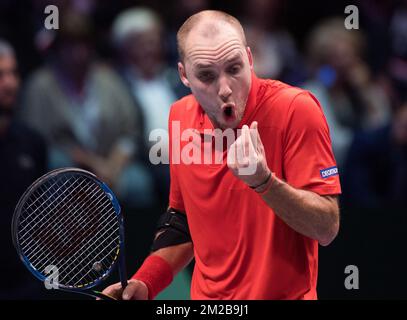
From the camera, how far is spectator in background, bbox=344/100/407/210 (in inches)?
242

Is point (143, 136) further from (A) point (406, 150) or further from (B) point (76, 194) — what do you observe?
(B) point (76, 194)

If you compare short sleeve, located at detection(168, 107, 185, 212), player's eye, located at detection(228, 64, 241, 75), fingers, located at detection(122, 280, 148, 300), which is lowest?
fingers, located at detection(122, 280, 148, 300)

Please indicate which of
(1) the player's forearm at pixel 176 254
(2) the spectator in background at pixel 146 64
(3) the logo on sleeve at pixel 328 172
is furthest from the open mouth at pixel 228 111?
(2) the spectator in background at pixel 146 64

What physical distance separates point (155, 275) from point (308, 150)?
87 centimetres

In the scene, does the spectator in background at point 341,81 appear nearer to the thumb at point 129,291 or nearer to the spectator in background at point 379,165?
the spectator in background at point 379,165

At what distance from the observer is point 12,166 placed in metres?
5.74

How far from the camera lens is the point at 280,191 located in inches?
121

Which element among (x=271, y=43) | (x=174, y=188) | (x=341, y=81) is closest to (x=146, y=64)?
(x=271, y=43)

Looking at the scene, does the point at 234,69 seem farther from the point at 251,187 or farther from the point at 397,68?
the point at 397,68

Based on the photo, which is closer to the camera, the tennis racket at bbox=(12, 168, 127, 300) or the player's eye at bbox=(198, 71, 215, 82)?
the player's eye at bbox=(198, 71, 215, 82)

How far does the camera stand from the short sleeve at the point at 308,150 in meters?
3.24

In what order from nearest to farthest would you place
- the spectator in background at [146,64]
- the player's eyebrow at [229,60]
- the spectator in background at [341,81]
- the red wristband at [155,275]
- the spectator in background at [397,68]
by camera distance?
the player's eyebrow at [229,60]
the red wristband at [155,275]
the spectator in background at [146,64]
the spectator in background at [341,81]
the spectator in background at [397,68]

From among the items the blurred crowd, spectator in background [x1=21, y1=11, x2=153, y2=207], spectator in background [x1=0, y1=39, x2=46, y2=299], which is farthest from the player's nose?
spectator in background [x1=21, y1=11, x2=153, y2=207]

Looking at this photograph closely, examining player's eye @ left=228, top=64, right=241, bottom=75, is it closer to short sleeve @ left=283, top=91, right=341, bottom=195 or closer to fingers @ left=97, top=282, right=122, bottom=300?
short sleeve @ left=283, top=91, right=341, bottom=195
